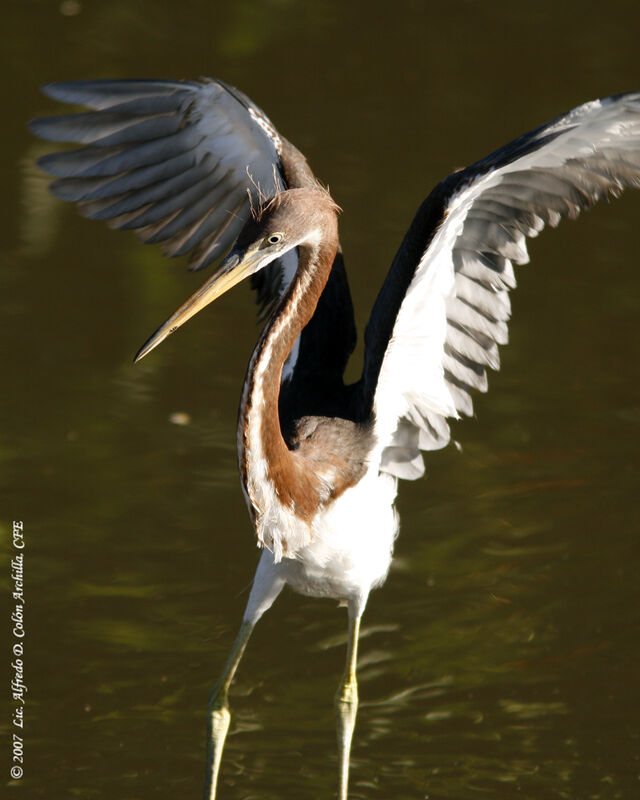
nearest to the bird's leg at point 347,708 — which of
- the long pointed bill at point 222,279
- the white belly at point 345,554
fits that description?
the white belly at point 345,554

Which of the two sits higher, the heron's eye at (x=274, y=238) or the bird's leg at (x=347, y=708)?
the heron's eye at (x=274, y=238)

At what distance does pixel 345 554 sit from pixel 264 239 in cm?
98

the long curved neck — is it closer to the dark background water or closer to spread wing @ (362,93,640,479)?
spread wing @ (362,93,640,479)

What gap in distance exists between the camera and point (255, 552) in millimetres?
5242

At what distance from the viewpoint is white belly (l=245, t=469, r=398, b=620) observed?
4.20 metres

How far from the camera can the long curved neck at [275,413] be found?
3859mm

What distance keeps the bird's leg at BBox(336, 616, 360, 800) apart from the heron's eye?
49.9 inches

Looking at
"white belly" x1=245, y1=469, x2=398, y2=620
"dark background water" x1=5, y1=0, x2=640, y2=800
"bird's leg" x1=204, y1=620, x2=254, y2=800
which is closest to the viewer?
"white belly" x1=245, y1=469, x2=398, y2=620

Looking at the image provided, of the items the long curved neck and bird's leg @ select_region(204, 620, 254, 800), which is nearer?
the long curved neck

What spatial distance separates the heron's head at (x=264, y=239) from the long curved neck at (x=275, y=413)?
95mm

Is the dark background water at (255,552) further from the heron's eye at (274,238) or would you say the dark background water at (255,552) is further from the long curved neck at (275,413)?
the heron's eye at (274,238)

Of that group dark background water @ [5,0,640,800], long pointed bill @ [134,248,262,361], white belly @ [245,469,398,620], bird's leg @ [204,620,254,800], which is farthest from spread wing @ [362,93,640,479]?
dark background water @ [5,0,640,800]

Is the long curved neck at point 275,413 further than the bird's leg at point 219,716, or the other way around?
the bird's leg at point 219,716

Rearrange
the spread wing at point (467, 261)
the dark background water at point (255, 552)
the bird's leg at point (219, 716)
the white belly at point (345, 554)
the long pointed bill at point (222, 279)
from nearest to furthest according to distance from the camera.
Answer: the spread wing at point (467, 261) → the long pointed bill at point (222, 279) → the white belly at point (345, 554) → the bird's leg at point (219, 716) → the dark background water at point (255, 552)
